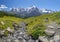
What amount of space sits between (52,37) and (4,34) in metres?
8.09

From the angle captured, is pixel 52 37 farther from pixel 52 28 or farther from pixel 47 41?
pixel 52 28

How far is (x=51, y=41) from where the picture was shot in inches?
1039

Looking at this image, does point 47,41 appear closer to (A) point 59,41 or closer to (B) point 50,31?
(A) point 59,41

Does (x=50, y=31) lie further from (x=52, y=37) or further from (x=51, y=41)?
(x=51, y=41)

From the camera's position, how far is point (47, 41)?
26.6 meters

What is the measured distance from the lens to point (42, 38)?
1090 inches

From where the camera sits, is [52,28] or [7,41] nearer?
[7,41]

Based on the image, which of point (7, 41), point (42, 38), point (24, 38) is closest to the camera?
point (42, 38)

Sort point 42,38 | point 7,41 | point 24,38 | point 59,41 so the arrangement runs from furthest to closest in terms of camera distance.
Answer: point 24,38
point 7,41
point 42,38
point 59,41

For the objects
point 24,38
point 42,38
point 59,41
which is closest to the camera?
point 59,41

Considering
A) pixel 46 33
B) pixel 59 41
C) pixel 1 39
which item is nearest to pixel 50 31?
pixel 46 33

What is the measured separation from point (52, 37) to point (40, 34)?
8.59ft

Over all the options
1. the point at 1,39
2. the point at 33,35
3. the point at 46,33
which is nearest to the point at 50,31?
the point at 46,33

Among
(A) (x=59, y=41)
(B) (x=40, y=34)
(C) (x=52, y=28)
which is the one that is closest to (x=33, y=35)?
(B) (x=40, y=34)
